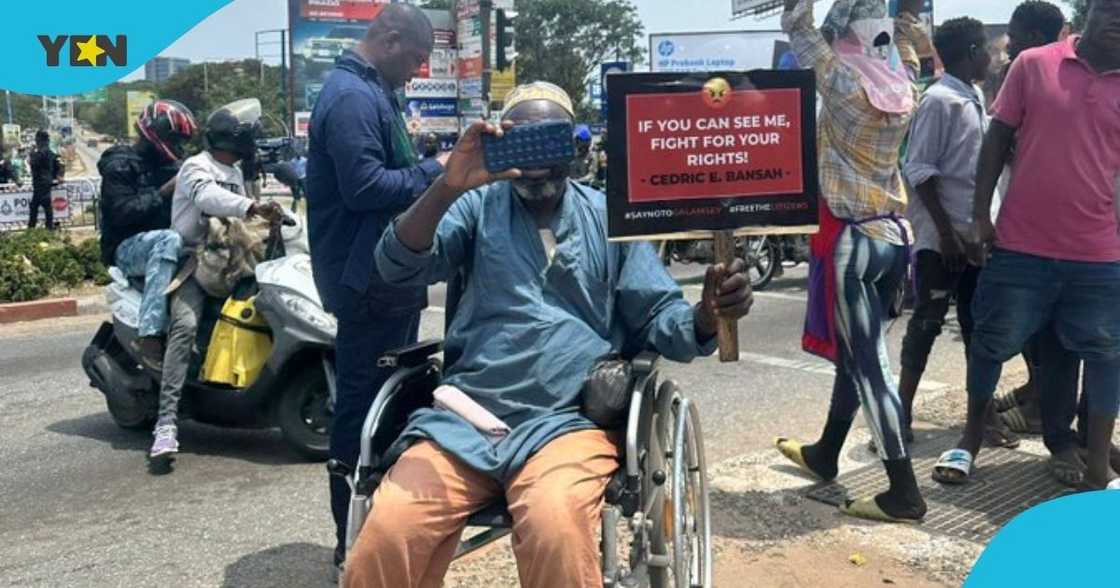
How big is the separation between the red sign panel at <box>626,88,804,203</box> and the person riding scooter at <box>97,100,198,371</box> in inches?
122

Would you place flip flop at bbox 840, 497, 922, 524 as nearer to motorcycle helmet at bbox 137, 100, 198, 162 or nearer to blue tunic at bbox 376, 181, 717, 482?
blue tunic at bbox 376, 181, 717, 482

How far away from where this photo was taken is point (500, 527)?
9.19 ft

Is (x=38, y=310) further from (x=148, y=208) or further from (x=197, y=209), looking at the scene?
(x=197, y=209)

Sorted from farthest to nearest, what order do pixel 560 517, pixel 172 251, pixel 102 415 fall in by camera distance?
pixel 102 415, pixel 172 251, pixel 560 517

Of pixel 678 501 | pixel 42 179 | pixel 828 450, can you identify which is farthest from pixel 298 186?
pixel 42 179

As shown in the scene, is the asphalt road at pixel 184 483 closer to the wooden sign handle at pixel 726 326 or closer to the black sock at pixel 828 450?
the black sock at pixel 828 450

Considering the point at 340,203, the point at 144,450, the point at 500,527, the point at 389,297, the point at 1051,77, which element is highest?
the point at 1051,77

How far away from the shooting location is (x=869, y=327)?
4.11 m

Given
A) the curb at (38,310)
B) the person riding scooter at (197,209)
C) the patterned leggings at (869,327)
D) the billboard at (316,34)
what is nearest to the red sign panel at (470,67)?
the billboard at (316,34)

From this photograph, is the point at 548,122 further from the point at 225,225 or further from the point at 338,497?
the point at 225,225

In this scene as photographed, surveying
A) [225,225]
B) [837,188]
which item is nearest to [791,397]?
[837,188]

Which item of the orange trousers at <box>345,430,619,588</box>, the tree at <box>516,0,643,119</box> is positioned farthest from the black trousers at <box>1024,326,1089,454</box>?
the tree at <box>516,0,643,119</box>

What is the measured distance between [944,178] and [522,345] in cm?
249

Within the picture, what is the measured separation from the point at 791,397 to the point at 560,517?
4178mm
